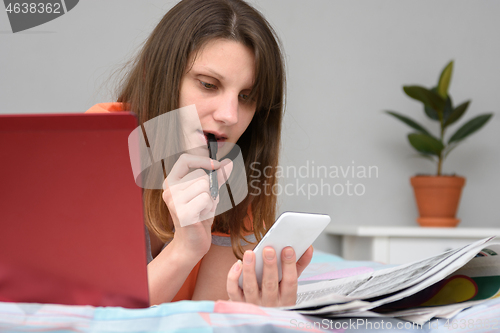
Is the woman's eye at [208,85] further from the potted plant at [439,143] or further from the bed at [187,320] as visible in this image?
the potted plant at [439,143]

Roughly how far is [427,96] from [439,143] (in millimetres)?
190

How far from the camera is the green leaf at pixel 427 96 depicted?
167cm

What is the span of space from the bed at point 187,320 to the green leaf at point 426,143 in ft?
4.58

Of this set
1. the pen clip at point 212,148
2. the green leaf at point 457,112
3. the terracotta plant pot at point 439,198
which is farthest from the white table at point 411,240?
the pen clip at point 212,148

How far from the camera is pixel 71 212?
37 centimetres

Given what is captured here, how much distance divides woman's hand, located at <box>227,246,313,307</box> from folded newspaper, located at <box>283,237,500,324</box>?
0.25 feet

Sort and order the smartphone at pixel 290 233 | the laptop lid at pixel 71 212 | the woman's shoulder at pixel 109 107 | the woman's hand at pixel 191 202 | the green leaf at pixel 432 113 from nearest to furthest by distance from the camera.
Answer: the laptop lid at pixel 71 212
the smartphone at pixel 290 233
the woman's hand at pixel 191 202
the woman's shoulder at pixel 109 107
the green leaf at pixel 432 113

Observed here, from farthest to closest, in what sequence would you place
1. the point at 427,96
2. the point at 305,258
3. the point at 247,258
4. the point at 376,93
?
the point at 376,93, the point at 427,96, the point at 305,258, the point at 247,258

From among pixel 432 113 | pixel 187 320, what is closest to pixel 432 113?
pixel 432 113

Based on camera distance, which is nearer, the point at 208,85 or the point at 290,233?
the point at 290,233

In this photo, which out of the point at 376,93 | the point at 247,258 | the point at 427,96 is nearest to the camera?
the point at 247,258

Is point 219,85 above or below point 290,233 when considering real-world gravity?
above

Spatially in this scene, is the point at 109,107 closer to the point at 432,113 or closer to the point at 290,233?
the point at 290,233

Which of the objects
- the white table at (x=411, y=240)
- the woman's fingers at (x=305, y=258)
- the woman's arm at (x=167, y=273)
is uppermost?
the woman's fingers at (x=305, y=258)
